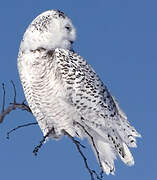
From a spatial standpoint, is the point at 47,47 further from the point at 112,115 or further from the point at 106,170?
the point at 106,170

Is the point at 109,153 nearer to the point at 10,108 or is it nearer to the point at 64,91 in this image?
the point at 64,91

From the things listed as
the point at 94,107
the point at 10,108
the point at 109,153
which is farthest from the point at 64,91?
the point at 109,153

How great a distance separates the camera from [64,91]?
4730 millimetres

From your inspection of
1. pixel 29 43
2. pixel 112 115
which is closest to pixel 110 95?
pixel 112 115

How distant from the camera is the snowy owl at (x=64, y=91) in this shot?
15.6 feet

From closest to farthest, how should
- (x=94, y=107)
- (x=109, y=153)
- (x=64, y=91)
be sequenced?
(x=64, y=91)
(x=94, y=107)
(x=109, y=153)

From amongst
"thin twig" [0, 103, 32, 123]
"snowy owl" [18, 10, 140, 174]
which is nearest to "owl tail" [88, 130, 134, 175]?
"snowy owl" [18, 10, 140, 174]

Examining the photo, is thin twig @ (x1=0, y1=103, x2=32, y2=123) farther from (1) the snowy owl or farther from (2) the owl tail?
(2) the owl tail

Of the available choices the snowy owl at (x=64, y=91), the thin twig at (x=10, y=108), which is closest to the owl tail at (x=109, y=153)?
the snowy owl at (x=64, y=91)

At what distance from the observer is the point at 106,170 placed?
522 centimetres

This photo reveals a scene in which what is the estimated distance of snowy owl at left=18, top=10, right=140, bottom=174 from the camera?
4.75 m

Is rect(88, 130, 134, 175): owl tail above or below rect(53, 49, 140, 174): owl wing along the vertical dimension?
below

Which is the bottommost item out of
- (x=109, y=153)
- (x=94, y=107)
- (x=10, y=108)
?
(x=109, y=153)

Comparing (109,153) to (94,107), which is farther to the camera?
(109,153)
